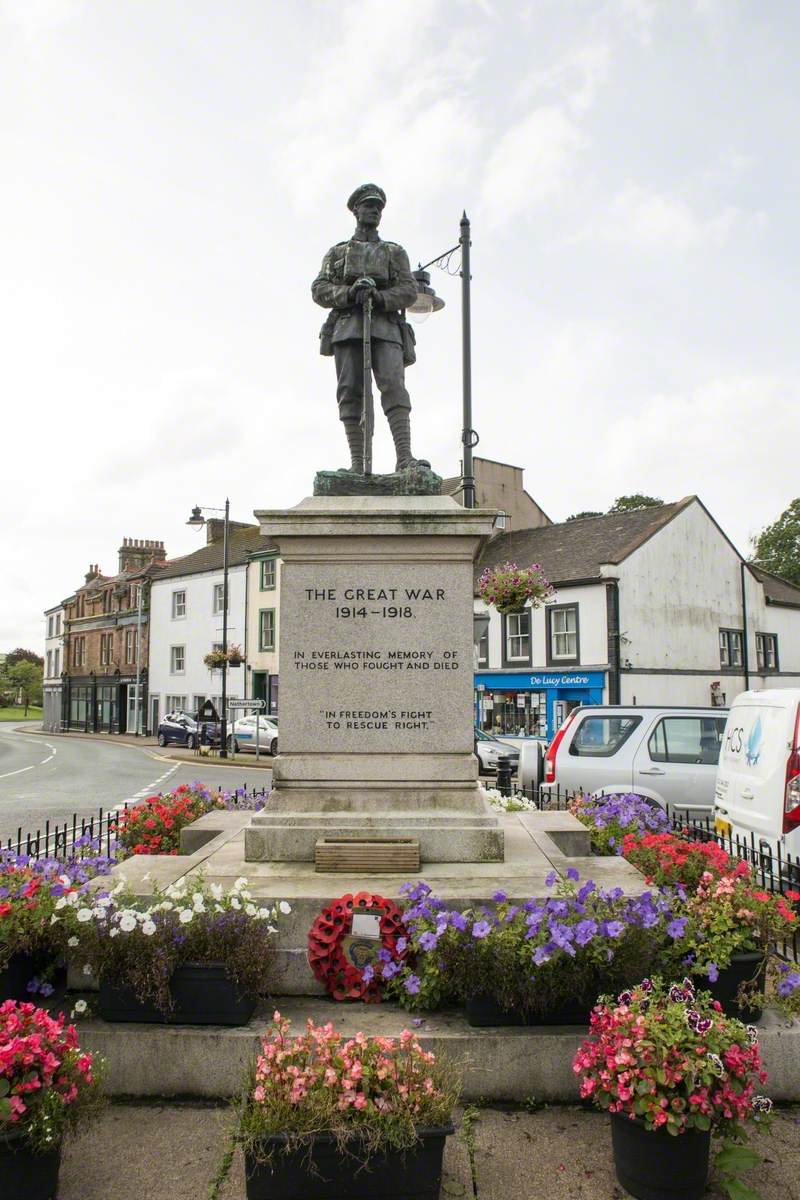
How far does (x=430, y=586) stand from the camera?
6.70m

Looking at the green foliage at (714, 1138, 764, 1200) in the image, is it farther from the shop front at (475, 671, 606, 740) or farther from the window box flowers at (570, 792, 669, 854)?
the shop front at (475, 671, 606, 740)

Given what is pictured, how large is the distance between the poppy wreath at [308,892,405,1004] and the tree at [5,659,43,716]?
5441 inches

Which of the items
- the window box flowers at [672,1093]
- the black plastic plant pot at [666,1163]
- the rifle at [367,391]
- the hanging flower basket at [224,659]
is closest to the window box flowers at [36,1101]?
the window box flowers at [672,1093]

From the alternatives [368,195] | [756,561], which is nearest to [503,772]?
[368,195]

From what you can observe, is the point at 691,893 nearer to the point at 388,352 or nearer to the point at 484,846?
the point at 484,846

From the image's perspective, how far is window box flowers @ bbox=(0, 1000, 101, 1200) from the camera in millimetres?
3135

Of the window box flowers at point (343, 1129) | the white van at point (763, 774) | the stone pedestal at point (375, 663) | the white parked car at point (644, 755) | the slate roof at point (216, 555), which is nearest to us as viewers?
the window box flowers at point (343, 1129)

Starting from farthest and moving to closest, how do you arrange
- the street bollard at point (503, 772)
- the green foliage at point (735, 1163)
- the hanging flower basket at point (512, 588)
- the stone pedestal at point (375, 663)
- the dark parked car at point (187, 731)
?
the dark parked car at point (187, 731) < the hanging flower basket at point (512, 588) < the street bollard at point (503, 772) < the stone pedestal at point (375, 663) < the green foliage at point (735, 1163)

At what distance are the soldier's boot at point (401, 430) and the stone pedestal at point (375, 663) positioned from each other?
111cm

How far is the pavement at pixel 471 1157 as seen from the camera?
339 cm

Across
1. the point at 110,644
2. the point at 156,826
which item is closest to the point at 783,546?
the point at 110,644

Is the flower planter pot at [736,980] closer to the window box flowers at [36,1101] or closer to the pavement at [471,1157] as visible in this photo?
the pavement at [471,1157]

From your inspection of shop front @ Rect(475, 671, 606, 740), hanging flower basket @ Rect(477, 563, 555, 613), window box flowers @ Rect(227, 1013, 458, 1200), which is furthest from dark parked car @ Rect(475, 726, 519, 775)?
window box flowers @ Rect(227, 1013, 458, 1200)

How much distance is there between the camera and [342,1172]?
3123 mm
